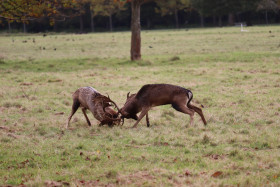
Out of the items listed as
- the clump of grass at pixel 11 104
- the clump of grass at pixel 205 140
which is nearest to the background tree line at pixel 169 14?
the clump of grass at pixel 11 104

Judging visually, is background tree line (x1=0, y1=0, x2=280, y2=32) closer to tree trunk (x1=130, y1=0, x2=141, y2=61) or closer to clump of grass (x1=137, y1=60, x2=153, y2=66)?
tree trunk (x1=130, y1=0, x2=141, y2=61)

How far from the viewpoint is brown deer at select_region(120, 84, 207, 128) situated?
10.5 m

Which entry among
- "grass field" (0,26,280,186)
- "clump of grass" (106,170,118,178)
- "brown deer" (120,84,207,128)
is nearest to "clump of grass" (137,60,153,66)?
"grass field" (0,26,280,186)

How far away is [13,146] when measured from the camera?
29.3 ft

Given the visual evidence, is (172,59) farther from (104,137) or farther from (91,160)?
(91,160)

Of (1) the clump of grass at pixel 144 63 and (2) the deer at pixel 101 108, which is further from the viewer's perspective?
(1) the clump of grass at pixel 144 63

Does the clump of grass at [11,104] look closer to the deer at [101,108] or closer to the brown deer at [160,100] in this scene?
the deer at [101,108]

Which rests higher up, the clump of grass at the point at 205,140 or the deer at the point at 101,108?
the deer at the point at 101,108

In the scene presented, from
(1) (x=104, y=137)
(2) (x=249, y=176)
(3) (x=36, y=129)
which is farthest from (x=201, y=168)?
(3) (x=36, y=129)

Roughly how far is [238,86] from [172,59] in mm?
9549

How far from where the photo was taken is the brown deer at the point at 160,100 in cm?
1047

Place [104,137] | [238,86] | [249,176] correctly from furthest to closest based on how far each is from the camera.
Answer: [238,86] → [104,137] → [249,176]

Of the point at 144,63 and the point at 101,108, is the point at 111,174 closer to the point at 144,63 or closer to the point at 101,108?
the point at 101,108

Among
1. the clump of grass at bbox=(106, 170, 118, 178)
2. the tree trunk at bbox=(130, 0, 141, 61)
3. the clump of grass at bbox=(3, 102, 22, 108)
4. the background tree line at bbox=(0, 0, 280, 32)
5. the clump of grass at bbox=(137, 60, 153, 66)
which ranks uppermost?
the background tree line at bbox=(0, 0, 280, 32)
